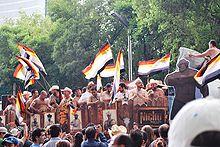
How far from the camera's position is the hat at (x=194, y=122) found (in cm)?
177

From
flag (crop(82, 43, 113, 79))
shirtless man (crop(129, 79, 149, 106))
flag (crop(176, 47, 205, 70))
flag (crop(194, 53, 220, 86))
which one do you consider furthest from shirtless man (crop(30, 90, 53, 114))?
flag (crop(194, 53, 220, 86))

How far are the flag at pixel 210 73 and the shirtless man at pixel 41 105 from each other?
555cm

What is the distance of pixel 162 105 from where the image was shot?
1493 centimetres

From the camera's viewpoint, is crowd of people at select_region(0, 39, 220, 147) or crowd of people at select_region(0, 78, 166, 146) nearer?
crowd of people at select_region(0, 39, 220, 147)

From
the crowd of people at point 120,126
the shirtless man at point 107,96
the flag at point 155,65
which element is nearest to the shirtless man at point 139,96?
the crowd of people at point 120,126

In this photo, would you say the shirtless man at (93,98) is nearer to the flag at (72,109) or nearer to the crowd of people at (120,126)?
the crowd of people at (120,126)

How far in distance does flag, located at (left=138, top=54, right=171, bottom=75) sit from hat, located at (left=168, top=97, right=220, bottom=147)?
16.6 meters

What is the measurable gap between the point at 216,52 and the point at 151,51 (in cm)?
2852

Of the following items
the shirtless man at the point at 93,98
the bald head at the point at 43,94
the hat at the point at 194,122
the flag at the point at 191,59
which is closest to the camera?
the hat at the point at 194,122

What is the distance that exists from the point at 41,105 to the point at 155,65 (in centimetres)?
448

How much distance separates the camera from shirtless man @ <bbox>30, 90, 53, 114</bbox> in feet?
53.7

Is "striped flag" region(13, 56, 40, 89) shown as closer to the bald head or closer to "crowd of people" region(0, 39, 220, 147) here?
"crowd of people" region(0, 39, 220, 147)

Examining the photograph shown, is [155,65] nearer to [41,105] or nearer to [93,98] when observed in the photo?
[93,98]

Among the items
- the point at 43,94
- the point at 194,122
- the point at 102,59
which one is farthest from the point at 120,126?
the point at 194,122
